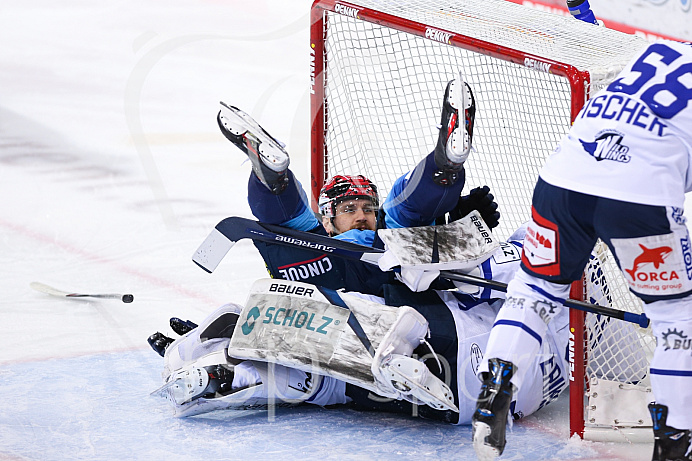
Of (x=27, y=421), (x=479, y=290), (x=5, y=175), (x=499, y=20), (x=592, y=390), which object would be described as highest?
(x=499, y=20)

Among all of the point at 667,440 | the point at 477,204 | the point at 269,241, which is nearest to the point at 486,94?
the point at 477,204

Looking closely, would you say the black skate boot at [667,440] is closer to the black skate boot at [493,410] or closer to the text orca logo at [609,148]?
the black skate boot at [493,410]

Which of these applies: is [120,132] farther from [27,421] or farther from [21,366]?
[27,421]

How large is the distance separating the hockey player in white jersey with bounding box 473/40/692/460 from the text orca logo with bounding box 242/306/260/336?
700mm

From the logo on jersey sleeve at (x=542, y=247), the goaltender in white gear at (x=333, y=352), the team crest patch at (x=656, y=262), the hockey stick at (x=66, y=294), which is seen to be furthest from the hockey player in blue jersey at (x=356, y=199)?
the hockey stick at (x=66, y=294)

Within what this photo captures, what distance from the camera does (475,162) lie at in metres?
3.06

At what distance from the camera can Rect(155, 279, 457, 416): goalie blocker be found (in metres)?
1.98

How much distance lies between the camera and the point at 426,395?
1951mm

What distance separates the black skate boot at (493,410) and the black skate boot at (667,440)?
270mm

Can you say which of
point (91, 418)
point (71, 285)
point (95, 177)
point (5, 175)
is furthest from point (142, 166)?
point (91, 418)

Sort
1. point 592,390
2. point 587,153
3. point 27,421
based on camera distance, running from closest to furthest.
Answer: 1. point 587,153
2. point 592,390
3. point 27,421

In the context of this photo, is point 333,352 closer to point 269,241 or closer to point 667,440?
point 269,241

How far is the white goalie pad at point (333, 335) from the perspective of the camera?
198 cm

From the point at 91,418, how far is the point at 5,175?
237cm
